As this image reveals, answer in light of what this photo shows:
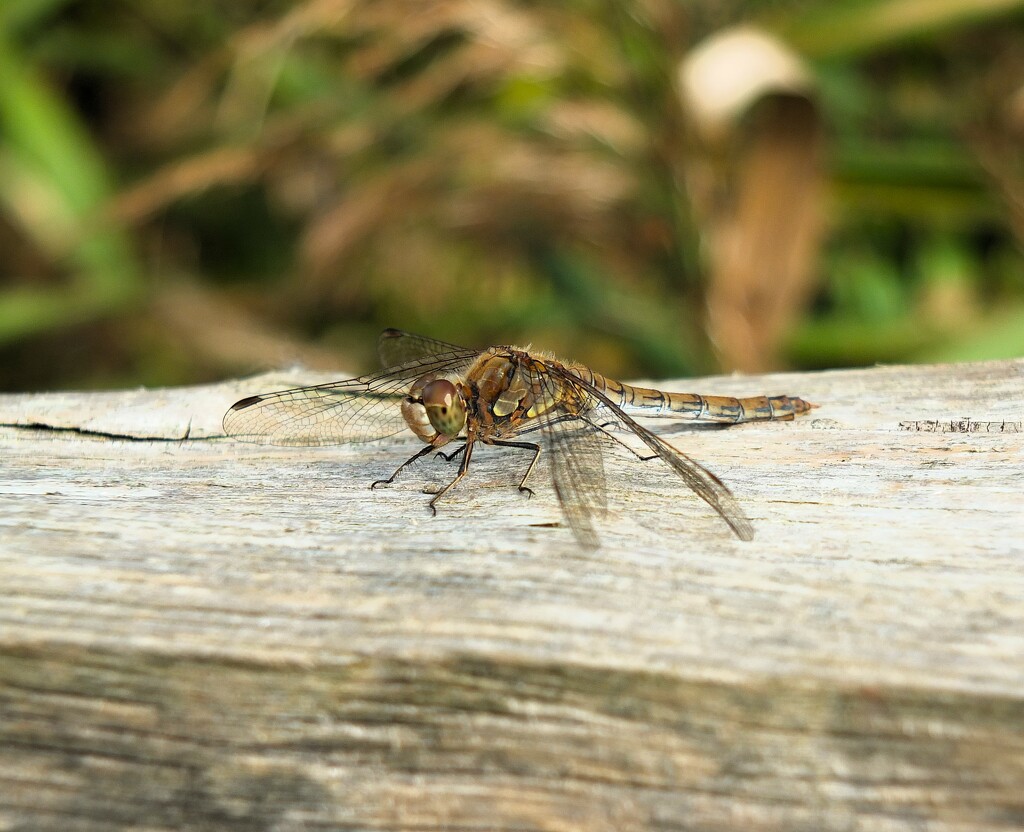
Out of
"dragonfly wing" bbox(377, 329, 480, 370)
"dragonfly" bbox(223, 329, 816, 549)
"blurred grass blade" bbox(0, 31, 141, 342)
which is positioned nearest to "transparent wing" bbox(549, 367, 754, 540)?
"dragonfly" bbox(223, 329, 816, 549)

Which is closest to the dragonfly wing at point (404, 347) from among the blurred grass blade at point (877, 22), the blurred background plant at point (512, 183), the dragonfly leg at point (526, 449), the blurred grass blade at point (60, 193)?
the blurred background plant at point (512, 183)

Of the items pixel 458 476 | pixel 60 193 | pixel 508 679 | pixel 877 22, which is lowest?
pixel 508 679

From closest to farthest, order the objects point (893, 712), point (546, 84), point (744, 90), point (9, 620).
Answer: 1. point (893, 712)
2. point (9, 620)
3. point (744, 90)
4. point (546, 84)

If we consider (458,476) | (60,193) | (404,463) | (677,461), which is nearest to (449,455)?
(404,463)

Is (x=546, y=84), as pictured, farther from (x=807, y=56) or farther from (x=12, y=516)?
(x=12, y=516)

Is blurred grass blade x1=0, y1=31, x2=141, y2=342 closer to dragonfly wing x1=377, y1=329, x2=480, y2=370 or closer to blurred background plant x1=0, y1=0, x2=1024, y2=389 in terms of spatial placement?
blurred background plant x1=0, y1=0, x2=1024, y2=389

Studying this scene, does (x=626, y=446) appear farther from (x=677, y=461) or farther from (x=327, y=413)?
(x=327, y=413)

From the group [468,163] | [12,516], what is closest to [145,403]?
[12,516]
